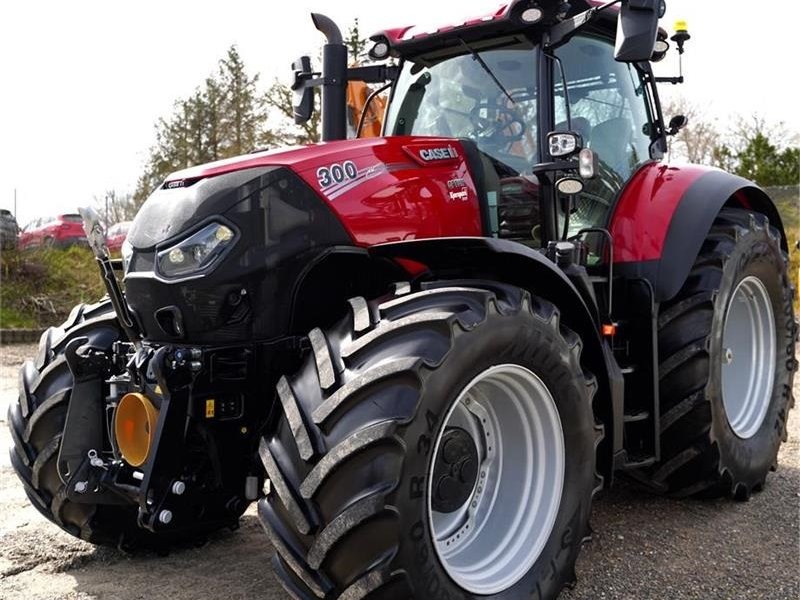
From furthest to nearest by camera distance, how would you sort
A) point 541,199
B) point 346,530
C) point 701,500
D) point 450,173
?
point 701,500, point 541,199, point 450,173, point 346,530

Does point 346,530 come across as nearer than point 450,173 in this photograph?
Yes

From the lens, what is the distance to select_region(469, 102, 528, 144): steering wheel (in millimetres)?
3820

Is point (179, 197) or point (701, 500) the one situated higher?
point (179, 197)

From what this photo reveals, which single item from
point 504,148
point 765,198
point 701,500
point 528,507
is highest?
point 504,148

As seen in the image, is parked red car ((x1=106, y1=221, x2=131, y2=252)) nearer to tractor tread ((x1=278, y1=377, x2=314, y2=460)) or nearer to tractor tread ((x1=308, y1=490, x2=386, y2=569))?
tractor tread ((x1=278, y1=377, x2=314, y2=460))

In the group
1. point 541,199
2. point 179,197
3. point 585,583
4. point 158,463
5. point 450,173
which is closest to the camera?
point 158,463

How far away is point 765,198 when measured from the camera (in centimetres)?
473

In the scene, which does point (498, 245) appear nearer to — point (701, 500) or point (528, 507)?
point (528, 507)

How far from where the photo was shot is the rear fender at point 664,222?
3.90 m

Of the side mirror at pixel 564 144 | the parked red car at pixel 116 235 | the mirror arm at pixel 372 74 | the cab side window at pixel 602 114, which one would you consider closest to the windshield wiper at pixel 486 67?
the cab side window at pixel 602 114

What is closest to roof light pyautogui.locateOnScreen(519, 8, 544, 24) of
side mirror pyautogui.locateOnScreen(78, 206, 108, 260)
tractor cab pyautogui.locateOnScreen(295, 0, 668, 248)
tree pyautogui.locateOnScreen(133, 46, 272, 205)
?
tractor cab pyautogui.locateOnScreen(295, 0, 668, 248)

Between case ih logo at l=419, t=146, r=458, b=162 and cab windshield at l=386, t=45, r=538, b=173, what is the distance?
1.05ft

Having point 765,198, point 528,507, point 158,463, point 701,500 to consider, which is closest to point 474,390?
point 528,507

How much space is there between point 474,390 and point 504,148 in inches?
52.4
